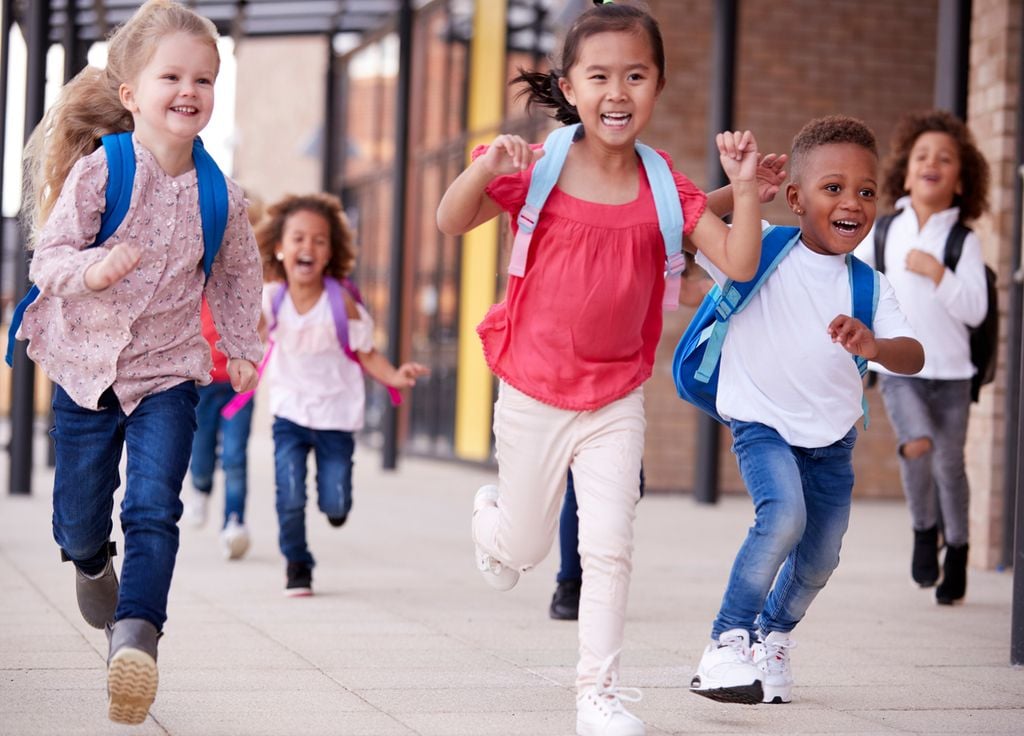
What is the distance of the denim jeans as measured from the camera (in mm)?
7047

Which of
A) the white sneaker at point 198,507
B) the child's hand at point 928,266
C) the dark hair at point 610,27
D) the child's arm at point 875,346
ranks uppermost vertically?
the dark hair at point 610,27

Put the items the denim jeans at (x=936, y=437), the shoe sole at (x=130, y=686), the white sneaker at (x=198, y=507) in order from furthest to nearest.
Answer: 1. the white sneaker at (x=198, y=507)
2. the denim jeans at (x=936, y=437)
3. the shoe sole at (x=130, y=686)

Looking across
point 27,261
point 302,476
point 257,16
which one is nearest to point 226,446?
point 302,476

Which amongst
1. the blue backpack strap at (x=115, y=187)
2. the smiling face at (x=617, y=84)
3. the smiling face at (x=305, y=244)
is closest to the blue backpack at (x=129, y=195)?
the blue backpack strap at (x=115, y=187)

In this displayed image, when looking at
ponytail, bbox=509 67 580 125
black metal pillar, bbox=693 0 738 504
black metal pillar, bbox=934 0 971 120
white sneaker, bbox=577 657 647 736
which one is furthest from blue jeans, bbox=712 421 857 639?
black metal pillar, bbox=693 0 738 504

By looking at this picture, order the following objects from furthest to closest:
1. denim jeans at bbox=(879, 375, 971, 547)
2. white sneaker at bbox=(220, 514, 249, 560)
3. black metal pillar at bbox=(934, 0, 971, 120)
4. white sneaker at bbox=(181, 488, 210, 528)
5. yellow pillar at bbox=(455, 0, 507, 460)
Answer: yellow pillar at bbox=(455, 0, 507, 460)
white sneaker at bbox=(181, 488, 210, 528)
black metal pillar at bbox=(934, 0, 971, 120)
white sneaker at bbox=(220, 514, 249, 560)
denim jeans at bbox=(879, 375, 971, 547)

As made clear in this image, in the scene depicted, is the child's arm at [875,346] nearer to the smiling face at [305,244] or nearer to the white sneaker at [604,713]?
the white sneaker at [604,713]

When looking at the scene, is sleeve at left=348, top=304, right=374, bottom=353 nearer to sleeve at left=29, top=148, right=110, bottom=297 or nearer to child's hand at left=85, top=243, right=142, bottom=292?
sleeve at left=29, top=148, right=110, bottom=297

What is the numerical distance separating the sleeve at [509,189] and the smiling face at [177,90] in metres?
0.75

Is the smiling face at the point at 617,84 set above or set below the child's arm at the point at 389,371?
above

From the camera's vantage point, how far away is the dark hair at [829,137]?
15.5 ft

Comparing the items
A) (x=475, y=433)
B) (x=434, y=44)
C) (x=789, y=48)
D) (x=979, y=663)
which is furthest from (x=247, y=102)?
(x=979, y=663)

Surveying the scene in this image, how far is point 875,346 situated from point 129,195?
79.6 inches

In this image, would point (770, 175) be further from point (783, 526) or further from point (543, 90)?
point (783, 526)
